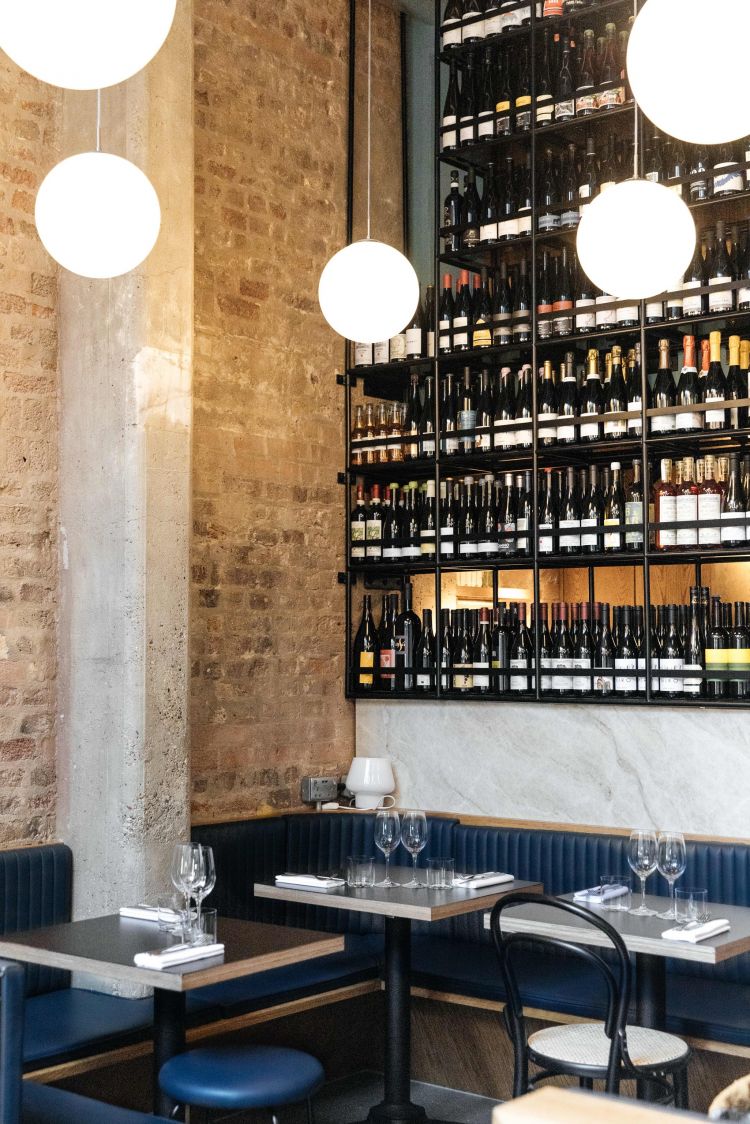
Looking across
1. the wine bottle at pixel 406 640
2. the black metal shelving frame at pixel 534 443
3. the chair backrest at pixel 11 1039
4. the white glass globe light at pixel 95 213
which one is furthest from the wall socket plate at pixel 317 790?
the chair backrest at pixel 11 1039

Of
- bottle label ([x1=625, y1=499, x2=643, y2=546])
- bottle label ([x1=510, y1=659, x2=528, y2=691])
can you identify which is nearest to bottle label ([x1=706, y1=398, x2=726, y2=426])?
bottle label ([x1=625, y1=499, x2=643, y2=546])

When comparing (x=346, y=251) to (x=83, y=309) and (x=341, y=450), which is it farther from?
(x=341, y=450)

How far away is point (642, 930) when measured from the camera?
3.51m

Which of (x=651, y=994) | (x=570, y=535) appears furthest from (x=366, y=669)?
(x=651, y=994)

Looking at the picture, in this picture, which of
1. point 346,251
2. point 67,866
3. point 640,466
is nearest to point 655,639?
point 640,466

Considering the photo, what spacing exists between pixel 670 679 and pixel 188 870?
84.2 inches

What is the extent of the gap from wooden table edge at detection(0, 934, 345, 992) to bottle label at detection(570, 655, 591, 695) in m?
1.91

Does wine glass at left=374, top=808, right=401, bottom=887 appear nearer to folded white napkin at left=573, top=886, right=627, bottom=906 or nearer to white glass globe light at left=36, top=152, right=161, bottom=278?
folded white napkin at left=573, top=886, right=627, bottom=906

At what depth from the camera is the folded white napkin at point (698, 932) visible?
3.41m

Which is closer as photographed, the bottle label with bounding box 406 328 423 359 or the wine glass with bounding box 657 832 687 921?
the wine glass with bounding box 657 832 687 921

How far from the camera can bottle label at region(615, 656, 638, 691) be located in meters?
4.91

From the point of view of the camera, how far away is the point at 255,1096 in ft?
10.2

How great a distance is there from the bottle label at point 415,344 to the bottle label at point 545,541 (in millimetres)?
1076

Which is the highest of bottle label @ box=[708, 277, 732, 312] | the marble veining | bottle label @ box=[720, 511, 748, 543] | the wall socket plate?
bottle label @ box=[708, 277, 732, 312]
